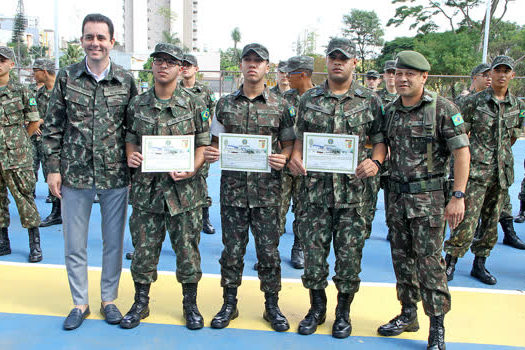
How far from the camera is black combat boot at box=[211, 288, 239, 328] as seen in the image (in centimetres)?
367

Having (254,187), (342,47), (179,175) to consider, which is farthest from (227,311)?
(342,47)

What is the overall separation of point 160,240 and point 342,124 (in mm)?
1720

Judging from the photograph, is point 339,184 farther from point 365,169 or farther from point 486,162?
point 486,162

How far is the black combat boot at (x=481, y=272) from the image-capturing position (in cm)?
475

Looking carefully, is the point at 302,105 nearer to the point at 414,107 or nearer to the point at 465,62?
the point at 414,107

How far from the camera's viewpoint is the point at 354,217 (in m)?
3.48

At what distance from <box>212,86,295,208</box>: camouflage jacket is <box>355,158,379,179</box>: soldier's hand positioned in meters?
0.66

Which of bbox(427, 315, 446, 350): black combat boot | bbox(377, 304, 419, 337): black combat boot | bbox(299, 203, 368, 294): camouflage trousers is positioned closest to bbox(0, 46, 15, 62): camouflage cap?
bbox(299, 203, 368, 294): camouflage trousers

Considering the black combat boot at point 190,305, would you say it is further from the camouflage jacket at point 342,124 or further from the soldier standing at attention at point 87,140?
the camouflage jacket at point 342,124

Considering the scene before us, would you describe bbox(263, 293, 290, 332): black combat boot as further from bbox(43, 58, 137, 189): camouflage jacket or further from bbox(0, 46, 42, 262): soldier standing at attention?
bbox(0, 46, 42, 262): soldier standing at attention

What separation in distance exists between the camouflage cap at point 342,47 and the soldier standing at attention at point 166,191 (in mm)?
1106

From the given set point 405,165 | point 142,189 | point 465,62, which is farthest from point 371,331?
point 465,62

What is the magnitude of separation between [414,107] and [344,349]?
1872mm

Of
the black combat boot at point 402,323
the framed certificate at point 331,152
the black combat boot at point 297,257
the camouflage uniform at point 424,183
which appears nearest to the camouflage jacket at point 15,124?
the black combat boot at point 297,257
